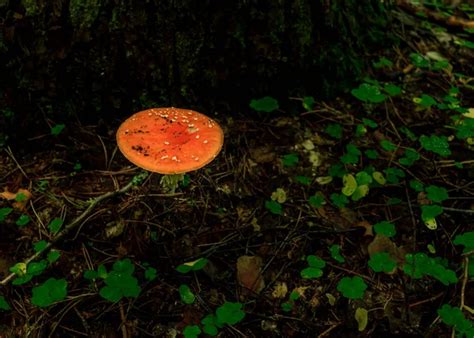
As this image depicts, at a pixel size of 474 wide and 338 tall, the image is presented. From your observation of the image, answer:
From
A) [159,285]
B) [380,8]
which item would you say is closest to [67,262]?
[159,285]

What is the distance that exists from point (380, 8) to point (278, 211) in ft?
6.93

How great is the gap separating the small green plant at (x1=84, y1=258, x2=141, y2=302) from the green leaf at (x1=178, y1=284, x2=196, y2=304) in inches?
8.5

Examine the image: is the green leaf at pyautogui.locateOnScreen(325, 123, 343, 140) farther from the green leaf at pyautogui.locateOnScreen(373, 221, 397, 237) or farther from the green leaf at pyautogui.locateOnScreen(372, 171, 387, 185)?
the green leaf at pyautogui.locateOnScreen(373, 221, 397, 237)

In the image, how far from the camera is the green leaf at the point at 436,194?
2557mm

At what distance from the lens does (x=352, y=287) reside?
2.18 metres

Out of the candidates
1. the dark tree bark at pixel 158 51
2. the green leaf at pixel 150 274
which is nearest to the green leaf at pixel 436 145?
the dark tree bark at pixel 158 51

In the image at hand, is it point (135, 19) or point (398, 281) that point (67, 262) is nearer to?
point (135, 19)

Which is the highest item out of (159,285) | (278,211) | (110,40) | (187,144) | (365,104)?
(110,40)

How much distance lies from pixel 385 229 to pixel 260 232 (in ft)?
2.38

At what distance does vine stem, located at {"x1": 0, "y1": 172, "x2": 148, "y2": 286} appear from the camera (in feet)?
7.23

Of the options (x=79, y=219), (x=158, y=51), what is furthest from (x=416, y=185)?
(x=79, y=219)

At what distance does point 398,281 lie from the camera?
2.36 m

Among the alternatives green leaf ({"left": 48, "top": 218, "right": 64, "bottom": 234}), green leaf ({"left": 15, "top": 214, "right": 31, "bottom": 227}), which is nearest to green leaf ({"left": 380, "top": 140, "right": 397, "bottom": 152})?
green leaf ({"left": 48, "top": 218, "right": 64, "bottom": 234})

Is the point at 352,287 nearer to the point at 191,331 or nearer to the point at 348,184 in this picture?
the point at 348,184
